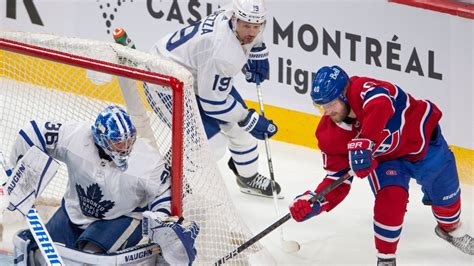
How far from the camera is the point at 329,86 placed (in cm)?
461

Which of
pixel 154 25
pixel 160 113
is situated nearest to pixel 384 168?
pixel 160 113

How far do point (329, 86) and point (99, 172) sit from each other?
0.86 metres

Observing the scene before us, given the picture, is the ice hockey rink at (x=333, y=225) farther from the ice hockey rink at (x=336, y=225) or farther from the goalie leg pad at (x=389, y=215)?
the goalie leg pad at (x=389, y=215)

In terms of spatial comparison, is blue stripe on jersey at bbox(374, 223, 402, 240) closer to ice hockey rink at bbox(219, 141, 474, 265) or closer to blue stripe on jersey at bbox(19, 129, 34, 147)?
ice hockey rink at bbox(219, 141, 474, 265)

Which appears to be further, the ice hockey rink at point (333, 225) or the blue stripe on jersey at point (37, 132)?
the ice hockey rink at point (333, 225)

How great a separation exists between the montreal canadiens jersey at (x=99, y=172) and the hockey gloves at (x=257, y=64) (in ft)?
3.89

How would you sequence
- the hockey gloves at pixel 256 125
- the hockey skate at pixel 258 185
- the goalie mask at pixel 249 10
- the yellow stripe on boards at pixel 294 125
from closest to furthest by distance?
the goalie mask at pixel 249 10
the hockey gloves at pixel 256 125
the hockey skate at pixel 258 185
the yellow stripe on boards at pixel 294 125

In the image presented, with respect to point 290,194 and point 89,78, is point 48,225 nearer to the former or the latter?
point 89,78

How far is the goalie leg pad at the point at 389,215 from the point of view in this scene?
4812 millimetres

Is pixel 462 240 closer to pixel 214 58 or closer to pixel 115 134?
pixel 214 58

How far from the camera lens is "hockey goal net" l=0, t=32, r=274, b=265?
4449 mm

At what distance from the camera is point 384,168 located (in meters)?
4.86

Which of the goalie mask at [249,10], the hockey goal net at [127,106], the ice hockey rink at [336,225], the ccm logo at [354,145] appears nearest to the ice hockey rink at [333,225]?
the ice hockey rink at [336,225]

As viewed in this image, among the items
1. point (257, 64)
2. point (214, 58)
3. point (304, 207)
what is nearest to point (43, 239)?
point (304, 207)
